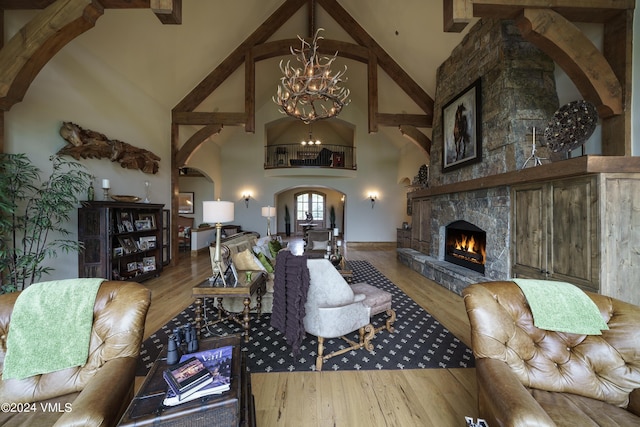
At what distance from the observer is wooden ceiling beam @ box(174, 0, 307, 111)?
5539mm

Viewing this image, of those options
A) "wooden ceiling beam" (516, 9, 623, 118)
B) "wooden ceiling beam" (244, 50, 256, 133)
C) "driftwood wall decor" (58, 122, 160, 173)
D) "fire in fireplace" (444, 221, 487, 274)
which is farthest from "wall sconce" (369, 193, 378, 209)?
"driftwood wall decor" (58, 122, 160, 173)

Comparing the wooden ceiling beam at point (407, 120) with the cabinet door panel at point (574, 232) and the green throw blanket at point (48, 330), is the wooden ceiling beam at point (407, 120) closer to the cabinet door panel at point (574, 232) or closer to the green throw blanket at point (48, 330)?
the cabinet door panel at point (574, 232)

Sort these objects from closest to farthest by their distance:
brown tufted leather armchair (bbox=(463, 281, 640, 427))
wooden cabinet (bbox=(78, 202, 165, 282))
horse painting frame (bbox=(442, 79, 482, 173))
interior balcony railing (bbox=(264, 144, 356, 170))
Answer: brown tufted leather armchair (bbox=(463, 281, 640, 427)) → wooden cabinet (bbox=(78, 202, 165, 282)) → horse painting frame (bbox=(442, 79, 482, 173)) → interior balcony railing (bbox=(264, 144, 356, 170))

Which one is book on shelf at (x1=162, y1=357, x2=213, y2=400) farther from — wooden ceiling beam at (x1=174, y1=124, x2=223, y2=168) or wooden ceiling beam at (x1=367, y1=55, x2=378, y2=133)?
wooden ceiling beam at (x1=174, y1=124, x2=223, y2=168)

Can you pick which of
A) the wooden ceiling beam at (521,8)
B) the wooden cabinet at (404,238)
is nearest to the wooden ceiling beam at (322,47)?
the wooden ceiling beam at (521,8)

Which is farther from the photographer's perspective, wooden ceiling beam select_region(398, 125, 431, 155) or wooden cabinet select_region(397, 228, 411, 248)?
wooden cabinet select_region(397, 228, 411, 248)

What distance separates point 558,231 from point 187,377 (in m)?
3.72

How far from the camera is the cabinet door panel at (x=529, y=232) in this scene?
2855 millimetres

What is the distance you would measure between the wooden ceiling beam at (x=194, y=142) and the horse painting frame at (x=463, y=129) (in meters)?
5.10

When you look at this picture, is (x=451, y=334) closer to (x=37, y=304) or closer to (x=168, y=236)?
(x=37, y=304)

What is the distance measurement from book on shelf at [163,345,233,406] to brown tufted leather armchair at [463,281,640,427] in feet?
4.06

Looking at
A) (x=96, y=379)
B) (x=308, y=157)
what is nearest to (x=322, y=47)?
(x=308, y=157)

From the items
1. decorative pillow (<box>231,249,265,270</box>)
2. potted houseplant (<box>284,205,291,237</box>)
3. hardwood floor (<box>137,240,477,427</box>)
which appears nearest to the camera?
hardwood floor (<box>137,240,477,427</box>)

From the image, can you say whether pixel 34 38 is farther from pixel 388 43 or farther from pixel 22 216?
pixel 388 43
